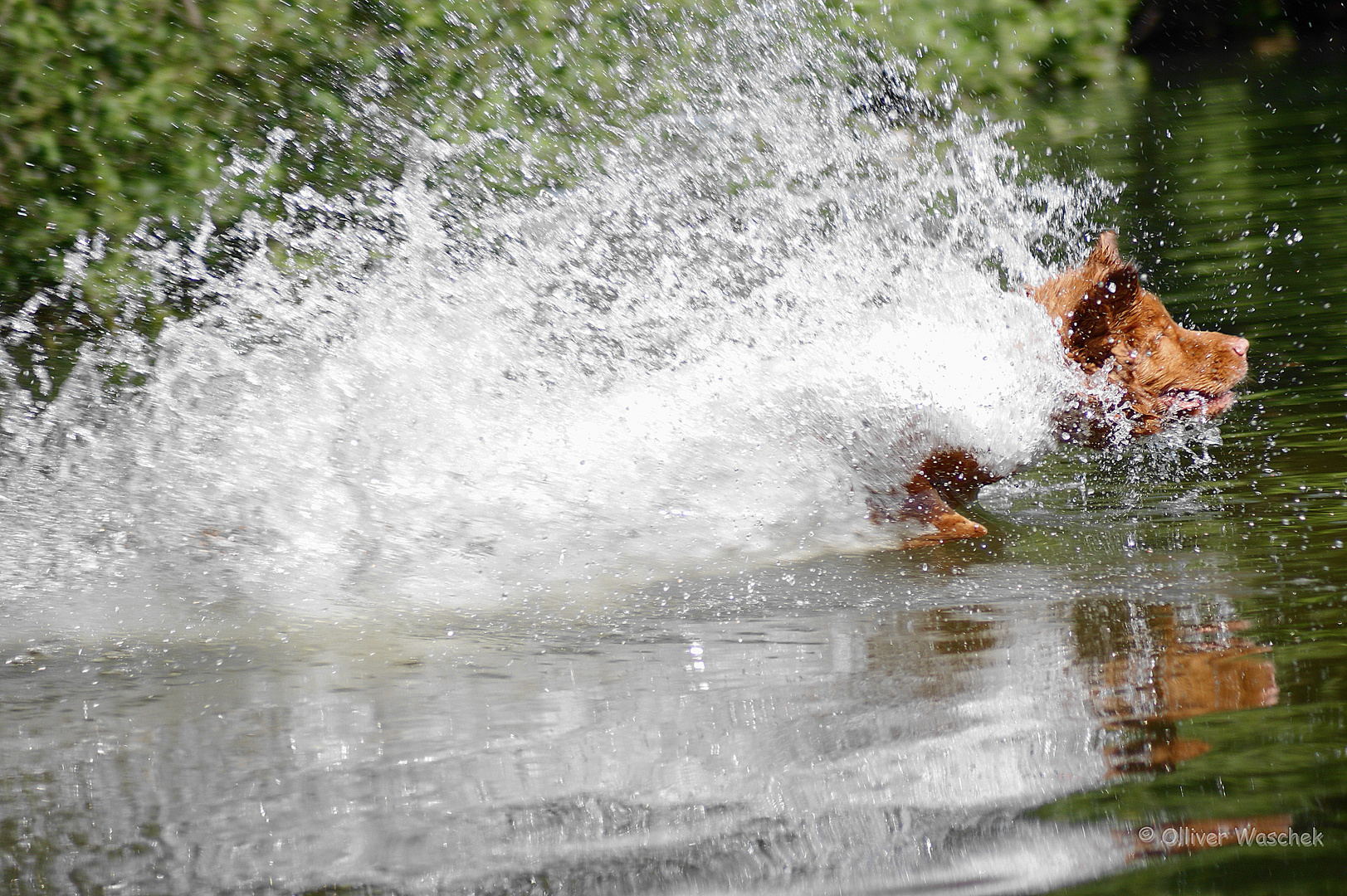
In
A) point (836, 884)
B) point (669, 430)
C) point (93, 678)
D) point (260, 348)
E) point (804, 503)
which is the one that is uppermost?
point (260, 348)

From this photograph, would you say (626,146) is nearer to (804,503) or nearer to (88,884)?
(804,503)

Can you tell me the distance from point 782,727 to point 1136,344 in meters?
2.18

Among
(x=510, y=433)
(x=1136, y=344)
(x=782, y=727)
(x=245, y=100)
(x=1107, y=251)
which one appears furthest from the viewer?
(x=245, y=100)

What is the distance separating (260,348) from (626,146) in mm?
4111

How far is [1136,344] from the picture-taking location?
13.7ft

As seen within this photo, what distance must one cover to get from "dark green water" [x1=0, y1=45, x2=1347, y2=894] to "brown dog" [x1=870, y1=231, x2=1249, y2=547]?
19 cm

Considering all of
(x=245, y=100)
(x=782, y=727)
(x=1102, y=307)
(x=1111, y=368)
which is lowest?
(x=782, y=727)

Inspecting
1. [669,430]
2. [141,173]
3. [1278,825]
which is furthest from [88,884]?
[141,173]

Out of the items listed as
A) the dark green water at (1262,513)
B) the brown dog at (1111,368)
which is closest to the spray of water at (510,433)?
the brown dog at (1111,368)

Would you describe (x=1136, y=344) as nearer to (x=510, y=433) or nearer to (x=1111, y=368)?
(x=1111, y=368)

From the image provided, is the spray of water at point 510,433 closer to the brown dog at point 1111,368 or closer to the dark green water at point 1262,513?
the brown dog at point 1111,368

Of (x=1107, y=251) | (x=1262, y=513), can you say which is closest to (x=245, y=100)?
(x=1107, y=251)

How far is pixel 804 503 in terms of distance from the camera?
13.9 feet

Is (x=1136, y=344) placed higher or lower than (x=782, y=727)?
higher
